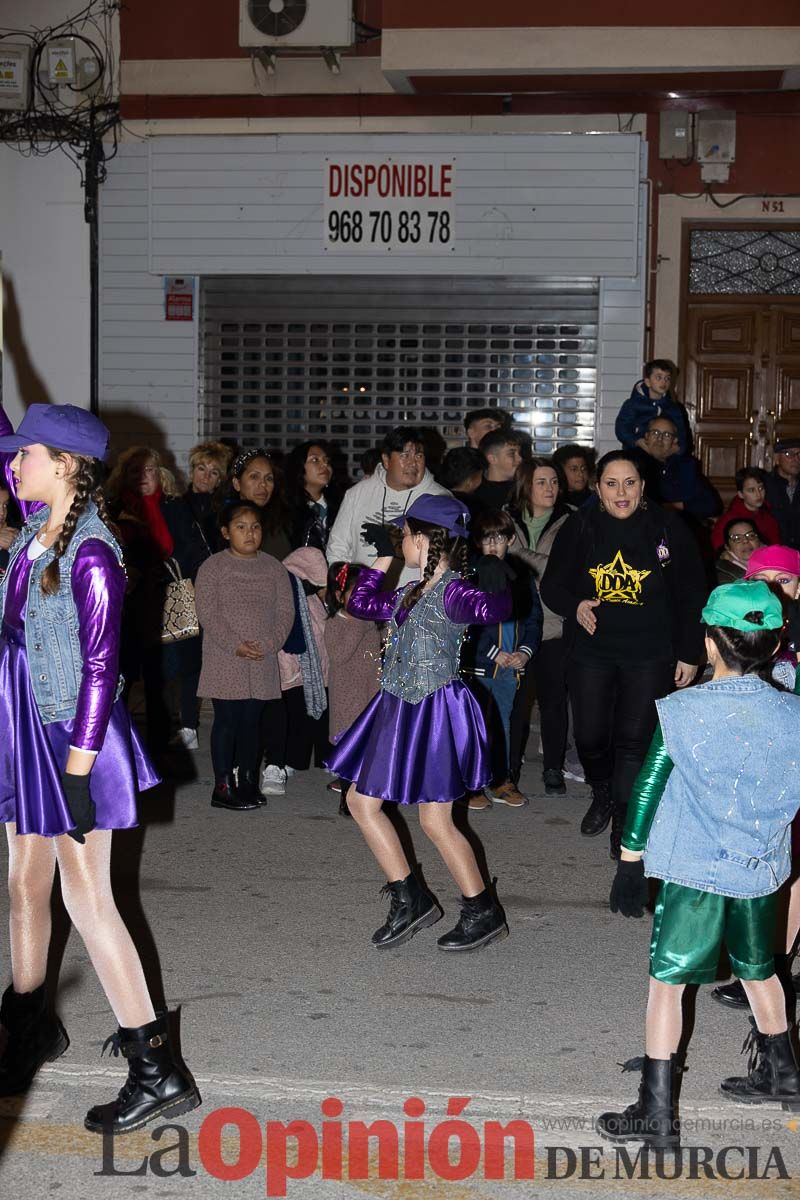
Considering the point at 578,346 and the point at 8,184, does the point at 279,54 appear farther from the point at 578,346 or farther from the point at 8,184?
the point at 578,346

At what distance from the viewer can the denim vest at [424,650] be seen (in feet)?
18.7

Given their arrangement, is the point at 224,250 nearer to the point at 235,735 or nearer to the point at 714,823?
the point at 235,735

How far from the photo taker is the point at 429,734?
566 centimetres

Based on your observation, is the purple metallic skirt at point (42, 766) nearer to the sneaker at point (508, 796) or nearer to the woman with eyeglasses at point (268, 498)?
the sneaker at point (508, 796)

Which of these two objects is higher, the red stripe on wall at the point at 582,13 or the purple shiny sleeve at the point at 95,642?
the red stripe on wall at the point at 582,13

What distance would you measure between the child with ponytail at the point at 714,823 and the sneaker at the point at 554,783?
441cm

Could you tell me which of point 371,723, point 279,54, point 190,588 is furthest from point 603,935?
point 279,54

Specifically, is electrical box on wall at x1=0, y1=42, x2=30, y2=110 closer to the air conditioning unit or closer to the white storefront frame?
the white storefront frame

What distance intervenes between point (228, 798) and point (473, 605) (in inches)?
118

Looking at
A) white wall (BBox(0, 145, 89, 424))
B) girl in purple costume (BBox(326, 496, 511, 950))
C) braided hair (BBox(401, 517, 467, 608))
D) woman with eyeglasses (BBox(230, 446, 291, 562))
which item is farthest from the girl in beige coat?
white wall (BBox(0, 145, 89, 424))

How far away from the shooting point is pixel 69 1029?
4.89 meters

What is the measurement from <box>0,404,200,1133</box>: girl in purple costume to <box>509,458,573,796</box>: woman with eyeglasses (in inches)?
180

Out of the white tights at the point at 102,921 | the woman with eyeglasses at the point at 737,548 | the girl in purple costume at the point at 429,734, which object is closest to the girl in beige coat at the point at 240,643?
the girl in purple costume at the point at 429,734

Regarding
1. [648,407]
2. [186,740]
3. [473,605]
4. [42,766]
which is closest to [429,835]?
[473,605]
